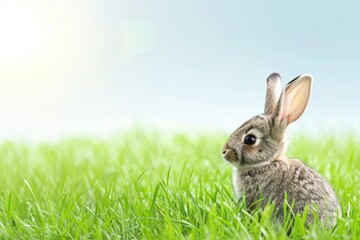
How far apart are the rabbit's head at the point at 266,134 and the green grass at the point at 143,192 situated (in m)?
0.31

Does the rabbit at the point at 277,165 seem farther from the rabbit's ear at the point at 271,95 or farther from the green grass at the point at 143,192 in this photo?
the green grass at the point at 143,192

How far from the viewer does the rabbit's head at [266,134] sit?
4.83 metres

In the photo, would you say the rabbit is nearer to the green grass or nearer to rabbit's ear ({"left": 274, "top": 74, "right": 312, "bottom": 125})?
rabbit's ear ({"left": 274, "top": 74, "right": 312, "bottom": 125})

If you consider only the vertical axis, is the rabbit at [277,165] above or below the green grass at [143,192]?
above

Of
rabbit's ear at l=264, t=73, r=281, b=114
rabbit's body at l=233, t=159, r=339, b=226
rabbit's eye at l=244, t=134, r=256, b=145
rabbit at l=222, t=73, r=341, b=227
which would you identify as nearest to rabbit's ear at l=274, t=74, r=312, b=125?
rabbit at l=222, t=73, r=341, b=227

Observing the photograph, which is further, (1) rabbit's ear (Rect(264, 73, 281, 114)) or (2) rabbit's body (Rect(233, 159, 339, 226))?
(1) rabbit's ear (Rect(264, 73, 281, 114))

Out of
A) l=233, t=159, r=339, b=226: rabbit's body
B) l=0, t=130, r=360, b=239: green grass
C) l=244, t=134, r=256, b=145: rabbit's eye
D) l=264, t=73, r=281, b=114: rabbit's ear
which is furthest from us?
l=264, t=73, r=281, b=114: rabbit's ear

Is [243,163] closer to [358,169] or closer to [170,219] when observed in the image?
[170,219]

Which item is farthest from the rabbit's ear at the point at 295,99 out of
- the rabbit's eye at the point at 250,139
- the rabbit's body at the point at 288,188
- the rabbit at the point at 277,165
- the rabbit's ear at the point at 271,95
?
the rabbit's body at the point at 288,188

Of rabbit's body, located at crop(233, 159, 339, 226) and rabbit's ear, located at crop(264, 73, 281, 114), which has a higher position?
rabbit's ear, located at crop(264, 73, 281, 114)

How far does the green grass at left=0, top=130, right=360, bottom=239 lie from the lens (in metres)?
4.41

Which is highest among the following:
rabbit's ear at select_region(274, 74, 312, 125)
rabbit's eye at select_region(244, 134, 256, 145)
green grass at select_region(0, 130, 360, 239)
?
rabbit's ear at select_region(274, 74, 312, 125)

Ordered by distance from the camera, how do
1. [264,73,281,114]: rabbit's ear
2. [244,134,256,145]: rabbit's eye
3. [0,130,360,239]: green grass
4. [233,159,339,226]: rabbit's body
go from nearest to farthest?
[0,130,360,239]: green grass → [233,159,339,226]: rabbit's body → [244,134,256,145]: rabbit's eye → [264,73,281,114]: rabbit's ear

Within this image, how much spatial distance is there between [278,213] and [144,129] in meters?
5.49
